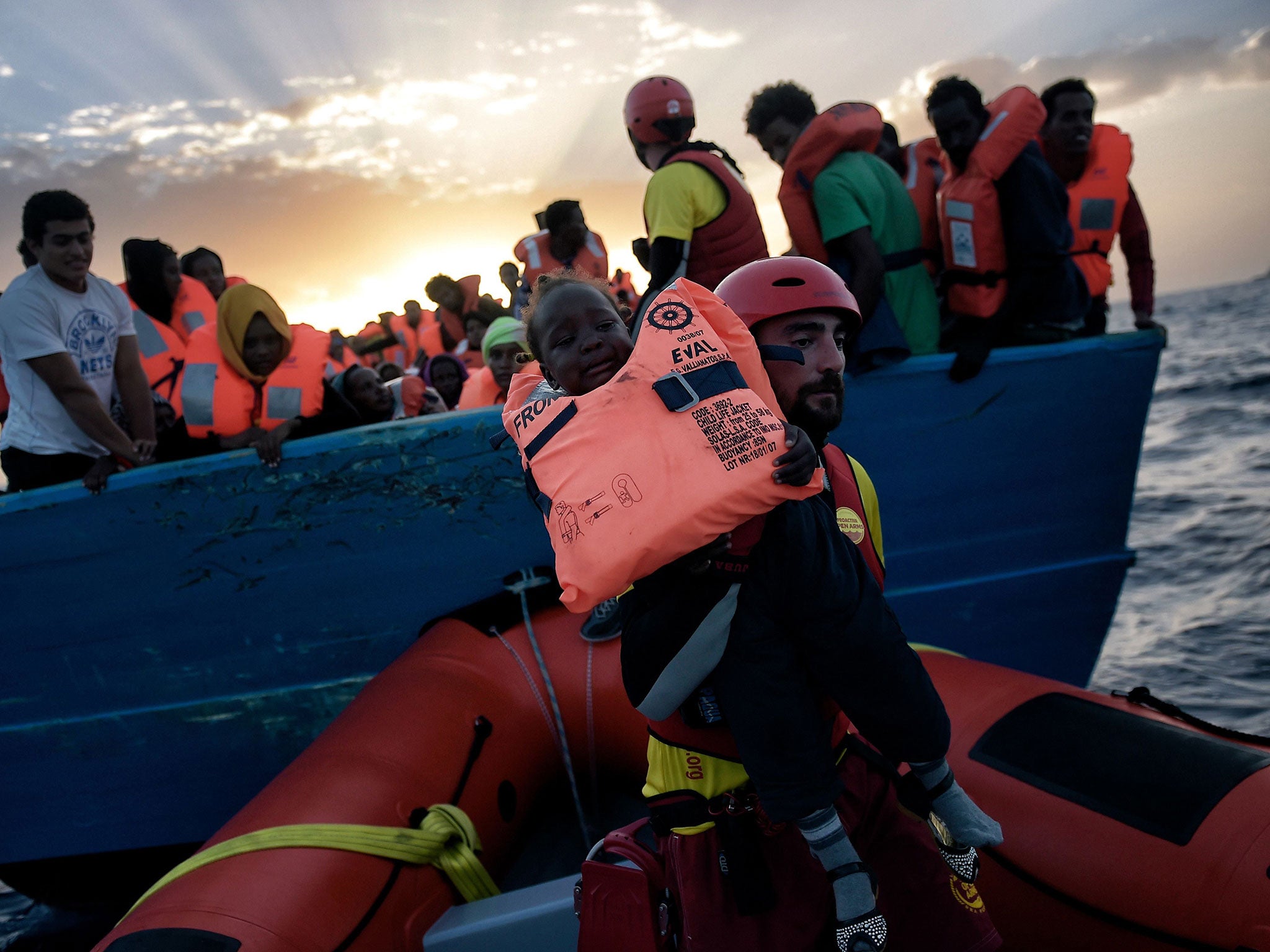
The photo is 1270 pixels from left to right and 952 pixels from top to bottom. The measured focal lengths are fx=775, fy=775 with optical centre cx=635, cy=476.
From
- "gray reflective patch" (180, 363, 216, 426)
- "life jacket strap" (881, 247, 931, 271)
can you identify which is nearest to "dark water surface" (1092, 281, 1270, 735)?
"life jacket strap" (881, 247, 931, 271)

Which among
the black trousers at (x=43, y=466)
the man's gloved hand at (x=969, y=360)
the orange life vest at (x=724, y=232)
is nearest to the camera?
the orange life vest at (x=724, y=232)

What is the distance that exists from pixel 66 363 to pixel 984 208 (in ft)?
12.6

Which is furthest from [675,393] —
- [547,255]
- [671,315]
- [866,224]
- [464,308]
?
[464,308]

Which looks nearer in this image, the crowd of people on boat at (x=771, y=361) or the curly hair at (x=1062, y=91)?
the crowd of people on boat at (x=771, y=361)

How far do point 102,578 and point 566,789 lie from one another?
2155mm

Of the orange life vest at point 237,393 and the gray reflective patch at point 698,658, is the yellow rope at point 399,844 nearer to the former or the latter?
the gray reflective patch at point 698,658

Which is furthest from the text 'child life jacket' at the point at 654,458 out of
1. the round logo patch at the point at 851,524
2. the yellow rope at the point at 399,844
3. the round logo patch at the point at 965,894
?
the yellow rope at the point at 399,844

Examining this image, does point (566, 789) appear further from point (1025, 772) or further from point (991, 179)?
point (991, 179)

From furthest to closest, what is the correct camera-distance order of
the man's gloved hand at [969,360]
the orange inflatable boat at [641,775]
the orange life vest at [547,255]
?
the orange life vest at [547,255], the man's gloved hand at [969,360], the orange inflatable boat at [641,775]

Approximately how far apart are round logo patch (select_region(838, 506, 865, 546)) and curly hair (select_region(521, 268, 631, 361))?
589mm

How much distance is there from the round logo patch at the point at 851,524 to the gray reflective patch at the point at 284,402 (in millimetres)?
2885

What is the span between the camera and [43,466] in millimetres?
3439

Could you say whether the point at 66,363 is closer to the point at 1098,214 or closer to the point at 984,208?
the point at 984,208

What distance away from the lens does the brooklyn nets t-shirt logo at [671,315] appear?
1323 millimetres
